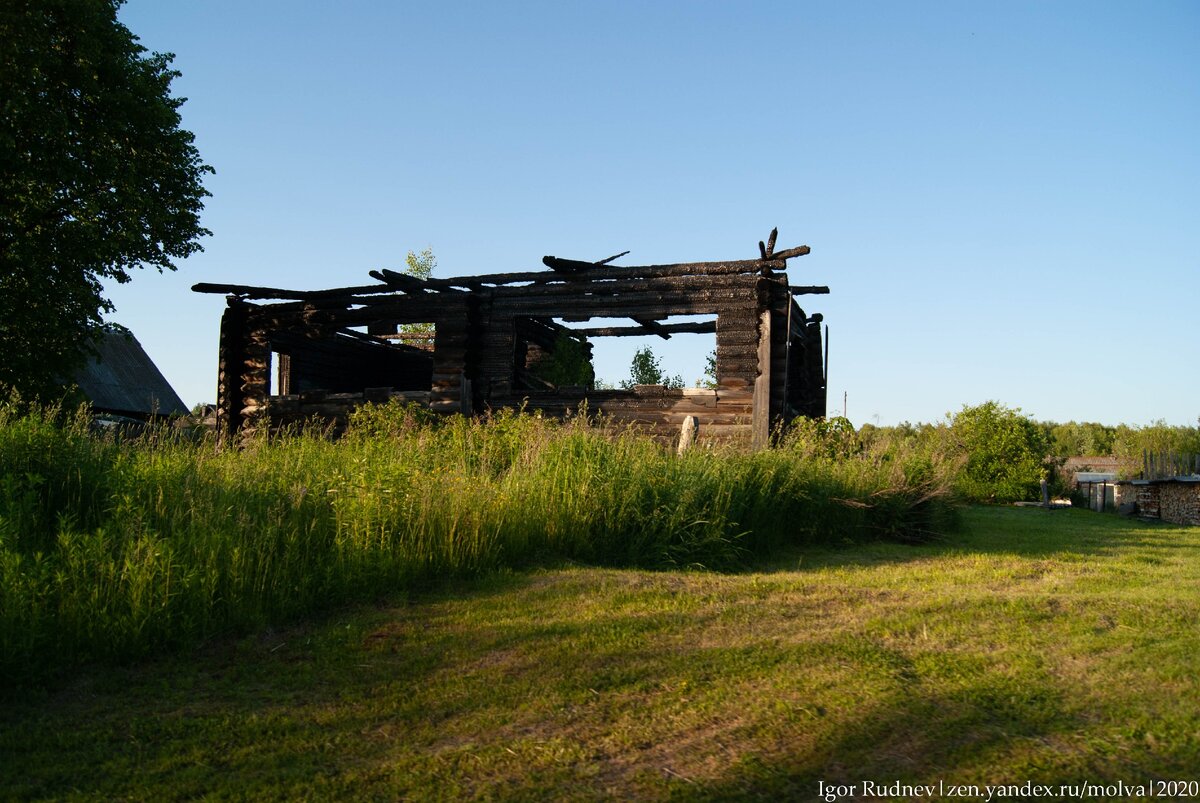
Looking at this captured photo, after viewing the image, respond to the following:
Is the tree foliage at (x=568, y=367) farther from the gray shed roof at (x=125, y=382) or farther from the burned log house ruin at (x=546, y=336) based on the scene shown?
the gray shed roof at (x=125, y=382)

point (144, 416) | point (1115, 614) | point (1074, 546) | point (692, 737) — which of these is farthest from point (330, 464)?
point (144, 416)

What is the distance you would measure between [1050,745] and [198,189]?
2021 centimetres

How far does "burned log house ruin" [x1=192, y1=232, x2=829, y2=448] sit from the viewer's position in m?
14.4

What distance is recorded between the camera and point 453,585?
6.35m

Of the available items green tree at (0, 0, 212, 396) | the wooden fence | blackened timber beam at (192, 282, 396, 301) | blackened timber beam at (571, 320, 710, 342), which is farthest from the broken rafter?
the wooden fence

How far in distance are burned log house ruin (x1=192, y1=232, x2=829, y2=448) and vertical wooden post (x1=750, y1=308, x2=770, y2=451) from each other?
0.02 m

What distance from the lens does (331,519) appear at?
6.76m

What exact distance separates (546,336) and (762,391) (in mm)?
6460

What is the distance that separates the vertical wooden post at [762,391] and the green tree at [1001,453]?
10.3m

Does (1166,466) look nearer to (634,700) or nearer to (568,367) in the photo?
(568,367)

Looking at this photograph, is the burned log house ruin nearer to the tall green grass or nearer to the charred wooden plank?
the charred wooden plank

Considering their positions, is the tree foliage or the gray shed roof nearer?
the tree foliage

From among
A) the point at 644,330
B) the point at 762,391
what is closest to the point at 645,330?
the point at 644,330

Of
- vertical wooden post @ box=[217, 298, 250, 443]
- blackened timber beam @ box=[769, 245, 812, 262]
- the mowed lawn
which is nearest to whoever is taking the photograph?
the mowed lawn
